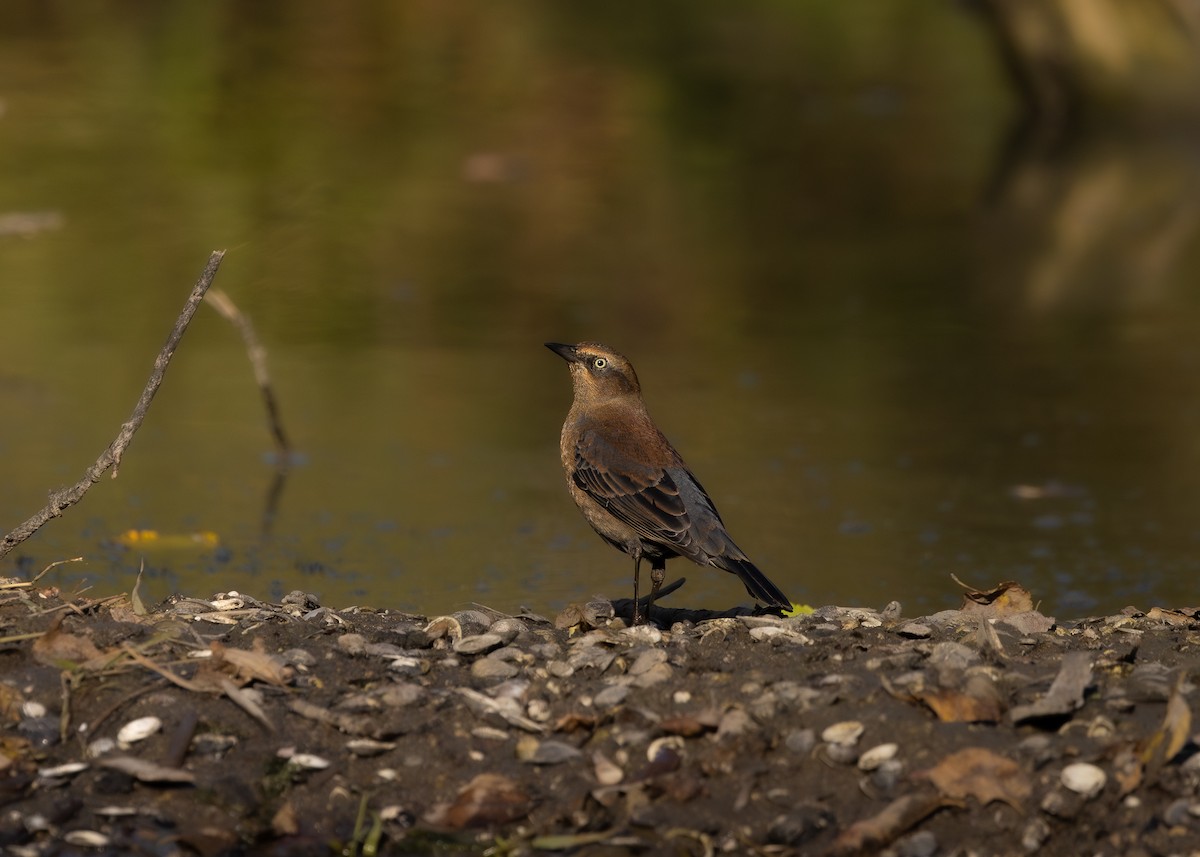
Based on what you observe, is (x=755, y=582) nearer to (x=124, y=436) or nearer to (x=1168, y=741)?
(x=1168, y=741)

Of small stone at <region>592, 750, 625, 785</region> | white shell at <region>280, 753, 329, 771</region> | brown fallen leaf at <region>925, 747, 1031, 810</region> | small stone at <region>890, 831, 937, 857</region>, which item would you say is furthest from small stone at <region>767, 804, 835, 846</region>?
white shell at <region>280, 753, 329, 771</region>

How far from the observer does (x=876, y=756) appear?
4.73 meters

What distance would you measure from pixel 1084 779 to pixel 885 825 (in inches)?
21.2

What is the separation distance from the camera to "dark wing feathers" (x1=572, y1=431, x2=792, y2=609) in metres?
6.16

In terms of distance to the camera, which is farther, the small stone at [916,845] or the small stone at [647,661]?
the small stone at [647,661]

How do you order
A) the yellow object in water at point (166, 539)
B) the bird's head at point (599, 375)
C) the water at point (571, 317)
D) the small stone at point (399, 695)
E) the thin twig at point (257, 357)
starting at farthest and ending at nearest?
the thin twig at point (257, 357)
the water at point (571, 317)
the yellow object in water at point (166, 539)
the bird's head at point (599, 375)
the small stone at point (399, 695)

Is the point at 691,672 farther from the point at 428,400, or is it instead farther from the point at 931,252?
the point at 931,252

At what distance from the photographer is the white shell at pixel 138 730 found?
485 centimetres

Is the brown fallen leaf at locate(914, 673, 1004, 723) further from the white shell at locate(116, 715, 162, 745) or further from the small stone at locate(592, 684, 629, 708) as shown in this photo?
the white shell at locate(116, 715, 162, 745)

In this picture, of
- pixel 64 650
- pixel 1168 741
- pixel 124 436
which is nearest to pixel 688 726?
pixel 1168 741

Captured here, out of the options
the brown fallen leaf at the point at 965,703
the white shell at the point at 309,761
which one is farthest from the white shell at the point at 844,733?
the white shell at the point at 309,761

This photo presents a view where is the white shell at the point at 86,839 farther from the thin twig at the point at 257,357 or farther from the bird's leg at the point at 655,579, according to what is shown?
the thin twig at the point at 257,357

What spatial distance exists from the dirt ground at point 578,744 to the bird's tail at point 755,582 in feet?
0.83

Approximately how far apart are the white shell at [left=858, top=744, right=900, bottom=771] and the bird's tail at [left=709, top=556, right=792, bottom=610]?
3.57 ft
